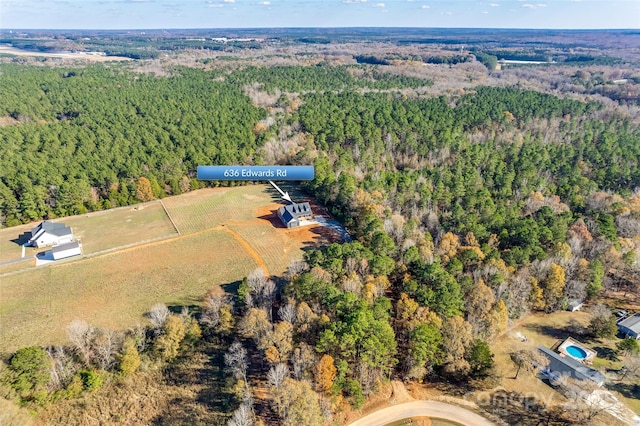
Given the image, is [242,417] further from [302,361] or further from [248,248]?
[248,248]

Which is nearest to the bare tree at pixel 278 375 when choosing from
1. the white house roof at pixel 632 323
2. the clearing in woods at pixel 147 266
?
the clearing in woods at pixel 147 266

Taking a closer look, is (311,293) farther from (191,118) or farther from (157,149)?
(191,118)

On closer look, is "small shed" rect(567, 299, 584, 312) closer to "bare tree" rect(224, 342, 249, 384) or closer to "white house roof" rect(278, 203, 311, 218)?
"white house roof" rect(278, 203, 311, 218)

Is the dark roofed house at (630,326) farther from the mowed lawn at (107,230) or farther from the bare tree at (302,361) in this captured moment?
the mowed lawn at (107,230)

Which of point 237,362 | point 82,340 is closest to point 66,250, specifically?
point 82,340

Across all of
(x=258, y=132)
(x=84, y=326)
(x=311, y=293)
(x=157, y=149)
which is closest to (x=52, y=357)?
(x=84, y=326)

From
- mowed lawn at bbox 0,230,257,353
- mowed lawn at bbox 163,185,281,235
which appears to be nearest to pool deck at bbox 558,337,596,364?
mowed lawn at bbox 0,230,257,353

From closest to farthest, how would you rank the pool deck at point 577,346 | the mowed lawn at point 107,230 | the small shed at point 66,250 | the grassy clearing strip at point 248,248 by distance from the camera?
the pool deck at point 577,346 < the small shed at point 66,250 < the grassy clearing strip at point 248,248 < the mowed lawn at point 107,230
